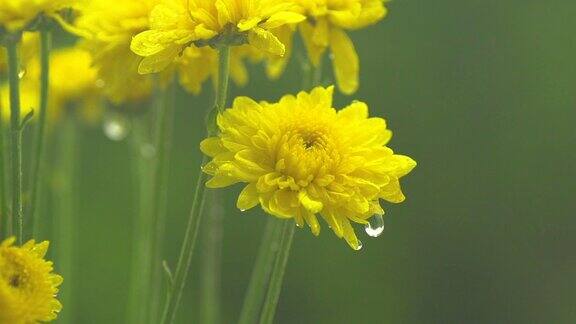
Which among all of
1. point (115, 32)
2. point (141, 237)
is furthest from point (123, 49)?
point (141, 237)

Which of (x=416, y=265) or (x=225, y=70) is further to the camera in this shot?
(x=416, y=265)

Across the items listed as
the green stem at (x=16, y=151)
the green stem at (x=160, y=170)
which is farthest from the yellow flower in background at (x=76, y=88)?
the green stem at (x=16, y=151)

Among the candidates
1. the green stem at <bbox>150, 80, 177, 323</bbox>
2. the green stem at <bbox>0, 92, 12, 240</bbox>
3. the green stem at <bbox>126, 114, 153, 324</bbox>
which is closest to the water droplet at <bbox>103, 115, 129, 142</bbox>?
the green stem at <bbox>126, 114, 153, 324</bbox>

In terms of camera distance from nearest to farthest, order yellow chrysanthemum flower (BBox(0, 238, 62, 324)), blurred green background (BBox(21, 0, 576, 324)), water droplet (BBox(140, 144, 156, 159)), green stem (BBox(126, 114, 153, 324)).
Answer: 1. yellow chrysanthemum flower (BBox(0, 238, 62, 324))
2. green stem (BBox(126, 114, 153, 324))
3. water droplet (BBox(140, 144, 156, 159))
4. blurred green background (BBox(21, 0, 576, 324))

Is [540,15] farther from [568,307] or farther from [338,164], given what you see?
[338,164]

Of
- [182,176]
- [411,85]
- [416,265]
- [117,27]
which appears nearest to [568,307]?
[416,265]

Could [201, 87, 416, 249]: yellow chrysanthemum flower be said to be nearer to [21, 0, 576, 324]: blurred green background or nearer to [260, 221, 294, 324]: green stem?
[260, 221, 294, 324]: green stem
